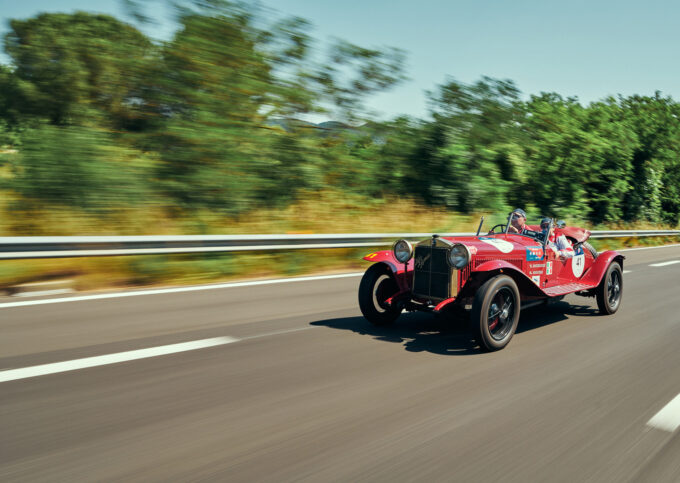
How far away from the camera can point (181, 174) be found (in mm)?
10125

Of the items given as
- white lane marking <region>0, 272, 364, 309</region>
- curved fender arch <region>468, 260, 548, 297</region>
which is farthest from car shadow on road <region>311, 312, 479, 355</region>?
white lane marking <region>0, 272, 364, 309</region>

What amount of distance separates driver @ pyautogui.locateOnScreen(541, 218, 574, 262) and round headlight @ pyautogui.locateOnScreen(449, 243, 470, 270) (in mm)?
1803

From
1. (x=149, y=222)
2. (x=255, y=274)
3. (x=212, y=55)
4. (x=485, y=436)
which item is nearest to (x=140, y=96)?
(x=212, y=55)

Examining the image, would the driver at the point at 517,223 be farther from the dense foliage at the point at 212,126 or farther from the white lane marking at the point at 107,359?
the dense foliage at the point at 212,126

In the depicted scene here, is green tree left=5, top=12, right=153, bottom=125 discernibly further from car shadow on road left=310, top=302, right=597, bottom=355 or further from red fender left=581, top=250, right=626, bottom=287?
red fender left=581, top=250, right=626, bottom=287

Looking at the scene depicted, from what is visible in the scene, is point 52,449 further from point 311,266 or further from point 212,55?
point 212,55

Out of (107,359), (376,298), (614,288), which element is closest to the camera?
(107,359)

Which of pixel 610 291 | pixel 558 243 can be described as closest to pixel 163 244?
pixel 558 243

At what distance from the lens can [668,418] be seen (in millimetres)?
3541

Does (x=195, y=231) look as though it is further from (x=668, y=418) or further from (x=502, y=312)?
(x=668, y=418)

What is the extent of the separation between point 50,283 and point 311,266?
4586mm

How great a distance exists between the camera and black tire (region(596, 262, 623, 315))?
6867 millimetres

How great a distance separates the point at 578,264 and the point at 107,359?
18.8 ft

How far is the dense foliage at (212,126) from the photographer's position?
29.7 ft
